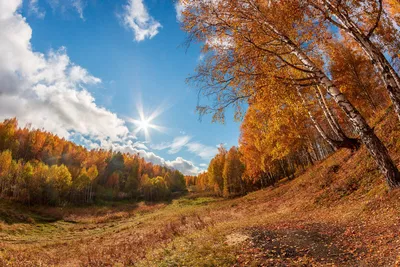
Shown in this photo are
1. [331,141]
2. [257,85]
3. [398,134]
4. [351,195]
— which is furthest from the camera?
[331,141]

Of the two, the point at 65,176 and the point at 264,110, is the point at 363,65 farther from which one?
the point at 65,176

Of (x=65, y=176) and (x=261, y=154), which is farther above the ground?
(x=65, y=176)

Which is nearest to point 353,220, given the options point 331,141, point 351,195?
point 351,195

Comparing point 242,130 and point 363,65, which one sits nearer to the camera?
point 363,65

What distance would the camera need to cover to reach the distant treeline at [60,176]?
5759 centimetres

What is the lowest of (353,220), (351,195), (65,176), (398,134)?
(353,220)

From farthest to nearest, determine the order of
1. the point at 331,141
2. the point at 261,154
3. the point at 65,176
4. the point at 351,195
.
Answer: the point at 65,176
the point at 261,154
the point at 331,141
the point at 351,195

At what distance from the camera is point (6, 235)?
2558 cm

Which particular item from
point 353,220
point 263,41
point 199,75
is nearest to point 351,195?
point 353,220

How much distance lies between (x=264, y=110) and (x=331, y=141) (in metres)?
8.91

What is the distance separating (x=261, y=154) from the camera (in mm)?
30156

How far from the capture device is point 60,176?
6278cm

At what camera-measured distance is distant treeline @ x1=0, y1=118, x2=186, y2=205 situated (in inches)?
2267

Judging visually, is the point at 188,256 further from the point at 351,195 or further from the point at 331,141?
the point at 331,141
